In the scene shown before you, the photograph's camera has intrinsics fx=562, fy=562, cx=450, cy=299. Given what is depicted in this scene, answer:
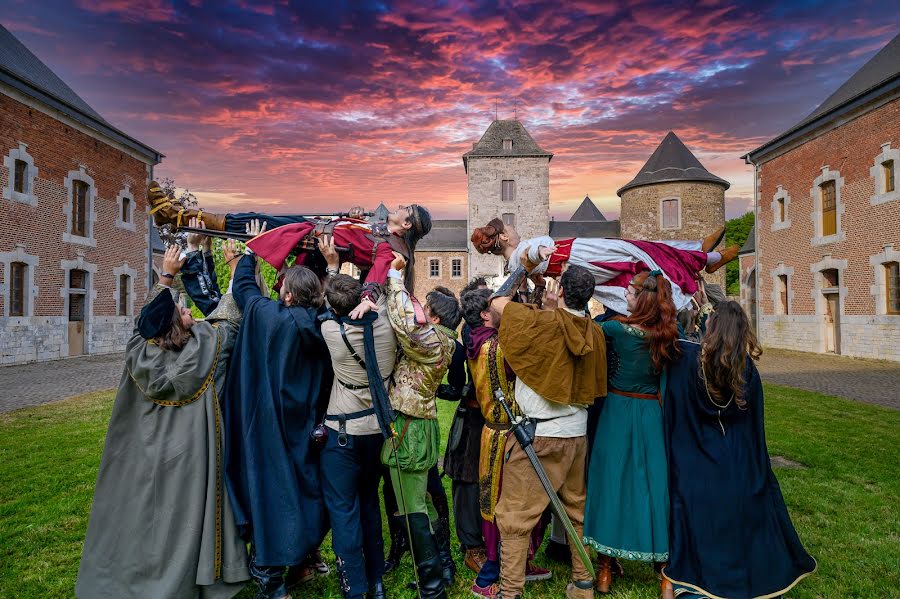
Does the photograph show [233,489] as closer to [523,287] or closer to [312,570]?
[312,570]

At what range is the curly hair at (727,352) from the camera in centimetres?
308

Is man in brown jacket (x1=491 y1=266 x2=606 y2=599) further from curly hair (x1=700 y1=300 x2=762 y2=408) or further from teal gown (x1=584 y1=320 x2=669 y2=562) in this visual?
curly hair (x1=700 y1=300 x2=762 y2=408)

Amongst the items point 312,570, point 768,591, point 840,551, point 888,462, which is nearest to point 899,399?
point 888,462

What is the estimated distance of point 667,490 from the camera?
10.7ft

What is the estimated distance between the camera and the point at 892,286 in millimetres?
16891

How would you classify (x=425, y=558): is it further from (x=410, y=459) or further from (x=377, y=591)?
(x=410, y=459)

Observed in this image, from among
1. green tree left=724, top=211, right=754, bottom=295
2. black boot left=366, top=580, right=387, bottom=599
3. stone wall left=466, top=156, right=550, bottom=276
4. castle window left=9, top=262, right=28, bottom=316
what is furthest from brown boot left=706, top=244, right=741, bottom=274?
green tree left=724, top=211, right=754, bottom=295

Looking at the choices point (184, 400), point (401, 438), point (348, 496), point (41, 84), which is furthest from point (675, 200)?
point (184, 400)

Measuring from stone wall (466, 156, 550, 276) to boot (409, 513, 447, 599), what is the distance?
34.8 meters

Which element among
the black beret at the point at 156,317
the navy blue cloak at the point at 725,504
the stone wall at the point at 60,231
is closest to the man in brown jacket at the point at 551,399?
the navy blue cloak at the point at 725,504

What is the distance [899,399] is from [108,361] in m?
21.3

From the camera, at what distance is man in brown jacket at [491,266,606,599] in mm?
3109

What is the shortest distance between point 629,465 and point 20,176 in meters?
20.9

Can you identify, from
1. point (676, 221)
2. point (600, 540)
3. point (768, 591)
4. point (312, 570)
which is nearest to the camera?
point (768, 591)
